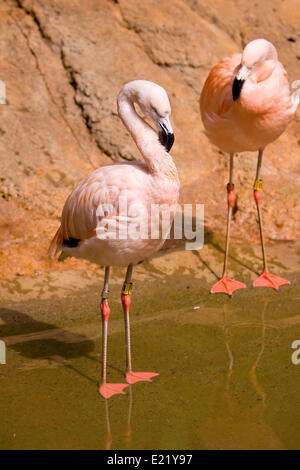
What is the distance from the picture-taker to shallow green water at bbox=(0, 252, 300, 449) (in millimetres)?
3535

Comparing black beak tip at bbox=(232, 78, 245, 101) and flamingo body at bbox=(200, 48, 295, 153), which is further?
flamingo body at bbox=(200, 48, 295, 153)

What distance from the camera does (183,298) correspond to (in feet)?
17.4

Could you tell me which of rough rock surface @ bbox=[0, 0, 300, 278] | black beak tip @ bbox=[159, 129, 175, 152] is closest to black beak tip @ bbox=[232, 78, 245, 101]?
black beak tip @ bbox=[159, 129, 175, 152]

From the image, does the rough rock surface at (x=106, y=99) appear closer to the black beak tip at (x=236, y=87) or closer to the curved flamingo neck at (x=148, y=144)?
the black beak tip at (x=236, y=87)

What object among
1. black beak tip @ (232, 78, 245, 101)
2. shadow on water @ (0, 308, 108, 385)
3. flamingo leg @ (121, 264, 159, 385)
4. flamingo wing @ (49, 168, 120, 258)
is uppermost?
black beak tip @ (232, 78, 245, 101)

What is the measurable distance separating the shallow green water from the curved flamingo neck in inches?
55.4

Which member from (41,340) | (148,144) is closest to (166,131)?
(148,144)

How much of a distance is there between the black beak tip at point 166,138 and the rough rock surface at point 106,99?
2.29 metres

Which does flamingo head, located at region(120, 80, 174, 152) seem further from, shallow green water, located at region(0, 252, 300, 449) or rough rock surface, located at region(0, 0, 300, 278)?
rough rock surface, located at region(0, 0, 300, 278)

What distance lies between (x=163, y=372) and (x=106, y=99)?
149 inches

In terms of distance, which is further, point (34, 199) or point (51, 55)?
point (51, 55)
